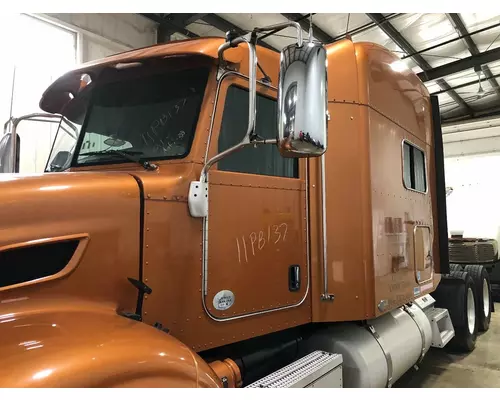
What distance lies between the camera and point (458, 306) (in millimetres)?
5336

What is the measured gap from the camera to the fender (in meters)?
1.37

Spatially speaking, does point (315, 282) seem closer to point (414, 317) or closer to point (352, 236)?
point (352, 236)

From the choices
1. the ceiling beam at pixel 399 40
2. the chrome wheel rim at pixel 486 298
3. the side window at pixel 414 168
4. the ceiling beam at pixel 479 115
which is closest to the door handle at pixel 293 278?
the side window at pixel 414 168

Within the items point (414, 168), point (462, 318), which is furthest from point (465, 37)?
point (462, 318)

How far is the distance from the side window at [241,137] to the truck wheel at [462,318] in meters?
3.69

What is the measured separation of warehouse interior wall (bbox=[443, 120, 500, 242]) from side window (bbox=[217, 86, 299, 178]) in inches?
406

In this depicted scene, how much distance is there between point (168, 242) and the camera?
2.12 meters

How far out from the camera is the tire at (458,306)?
17.6 feet

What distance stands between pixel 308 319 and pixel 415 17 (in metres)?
5.35

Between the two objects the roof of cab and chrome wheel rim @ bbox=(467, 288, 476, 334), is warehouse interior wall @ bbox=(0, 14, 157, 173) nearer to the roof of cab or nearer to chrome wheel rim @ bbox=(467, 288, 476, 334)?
the roof of cab

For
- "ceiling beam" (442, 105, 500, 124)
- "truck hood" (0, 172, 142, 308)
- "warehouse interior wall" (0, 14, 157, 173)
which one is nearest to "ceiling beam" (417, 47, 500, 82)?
"ceiling beam" (442, 105, 500, 124)

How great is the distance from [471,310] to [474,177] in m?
7.34

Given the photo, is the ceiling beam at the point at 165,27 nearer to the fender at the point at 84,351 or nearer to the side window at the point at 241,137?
the side window at the point at 241,137

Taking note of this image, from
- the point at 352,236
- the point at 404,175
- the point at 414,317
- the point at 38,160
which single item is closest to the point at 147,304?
the point at 352,236
